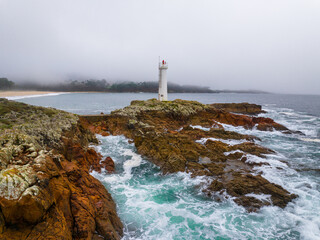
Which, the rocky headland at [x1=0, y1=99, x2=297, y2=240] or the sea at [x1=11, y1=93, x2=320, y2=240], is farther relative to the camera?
the sea at [x1=11, y1=93, x2=320, y2=240]

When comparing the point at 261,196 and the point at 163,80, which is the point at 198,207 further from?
the point at 163,80

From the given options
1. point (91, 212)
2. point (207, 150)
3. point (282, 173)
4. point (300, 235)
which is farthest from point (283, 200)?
point (91, 212)

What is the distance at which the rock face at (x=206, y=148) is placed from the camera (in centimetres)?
1096

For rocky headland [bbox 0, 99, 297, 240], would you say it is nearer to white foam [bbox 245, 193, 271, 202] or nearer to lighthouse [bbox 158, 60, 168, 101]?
white foam [bbox 245, 193, 271, 202]

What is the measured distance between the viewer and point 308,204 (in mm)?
10172

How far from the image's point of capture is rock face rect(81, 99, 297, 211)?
10961 millimetres

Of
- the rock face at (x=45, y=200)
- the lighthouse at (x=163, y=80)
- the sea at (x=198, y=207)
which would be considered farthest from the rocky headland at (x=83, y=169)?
the lighthouse at (x=163, y=80)

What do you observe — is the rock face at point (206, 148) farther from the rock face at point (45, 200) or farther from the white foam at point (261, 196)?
the rock face at point (45, 200)

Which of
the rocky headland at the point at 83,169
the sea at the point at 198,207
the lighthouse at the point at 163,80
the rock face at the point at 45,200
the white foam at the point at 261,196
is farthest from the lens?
the lighthouse at the point at 163,80

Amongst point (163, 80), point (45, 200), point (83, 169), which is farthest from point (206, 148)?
point (163, 80)

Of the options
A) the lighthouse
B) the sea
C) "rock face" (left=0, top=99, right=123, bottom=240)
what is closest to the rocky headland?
"rock face" (left=0, top=99, right=123, bottom=240)

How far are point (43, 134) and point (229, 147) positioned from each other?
1479 cm

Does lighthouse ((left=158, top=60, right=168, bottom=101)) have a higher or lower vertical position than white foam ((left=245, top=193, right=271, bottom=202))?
higher

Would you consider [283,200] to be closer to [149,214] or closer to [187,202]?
[187,202]
